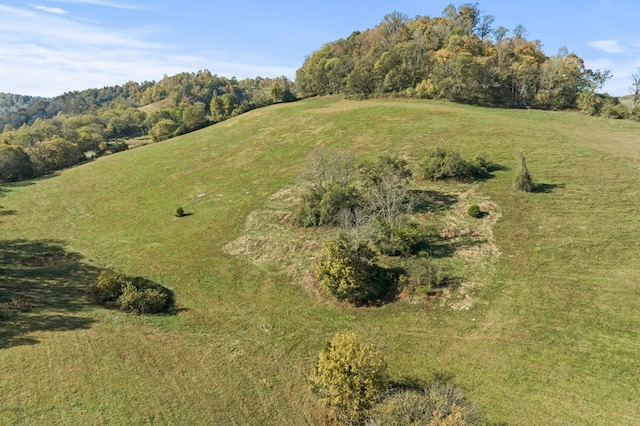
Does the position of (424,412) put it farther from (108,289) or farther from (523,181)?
(523,181)

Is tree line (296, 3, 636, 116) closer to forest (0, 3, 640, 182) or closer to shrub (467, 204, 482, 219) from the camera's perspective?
forest (0, 3, 640, 182)

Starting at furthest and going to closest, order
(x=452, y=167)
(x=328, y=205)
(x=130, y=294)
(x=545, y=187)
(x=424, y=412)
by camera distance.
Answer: (x=452, y=167)
(x=545, y=187)
(x=328, y=205)
(x=130, y=294)
(x=424, y=412)

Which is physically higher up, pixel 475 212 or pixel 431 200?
pixel 431 200

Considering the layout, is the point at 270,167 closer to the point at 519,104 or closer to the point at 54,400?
the point at 54,400

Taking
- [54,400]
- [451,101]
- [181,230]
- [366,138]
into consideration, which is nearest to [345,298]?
[54,400]

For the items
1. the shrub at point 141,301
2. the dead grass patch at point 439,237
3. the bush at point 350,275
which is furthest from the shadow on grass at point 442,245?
the shrub at point 141,301

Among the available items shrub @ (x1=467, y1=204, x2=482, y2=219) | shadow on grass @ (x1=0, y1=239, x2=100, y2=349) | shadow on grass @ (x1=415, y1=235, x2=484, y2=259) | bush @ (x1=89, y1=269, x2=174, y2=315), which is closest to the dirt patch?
shadow on grass @ (x1=0, y1=239, x2=100, y2=349)

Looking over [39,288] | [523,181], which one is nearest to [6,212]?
[39,288]

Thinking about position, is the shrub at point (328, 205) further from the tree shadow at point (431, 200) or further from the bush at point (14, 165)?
the bush at point (14, 165)
